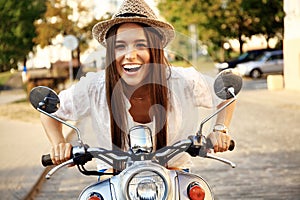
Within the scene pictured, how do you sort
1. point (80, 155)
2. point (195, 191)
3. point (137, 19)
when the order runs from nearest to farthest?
point (195, 191) < point (80, 155) < point (137, 19)

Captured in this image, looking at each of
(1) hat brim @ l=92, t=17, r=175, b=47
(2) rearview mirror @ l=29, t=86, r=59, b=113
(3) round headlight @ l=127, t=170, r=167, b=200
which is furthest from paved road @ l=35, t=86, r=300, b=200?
(3) round headlight @ l=127, t=170, r=167, b=200

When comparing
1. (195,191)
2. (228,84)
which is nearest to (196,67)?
(228,84)

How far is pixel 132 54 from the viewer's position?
2.96 meters

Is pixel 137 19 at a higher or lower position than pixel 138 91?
higher

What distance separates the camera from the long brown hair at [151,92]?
2.97 meters

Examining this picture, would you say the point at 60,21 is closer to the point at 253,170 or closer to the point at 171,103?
the point at 253,170

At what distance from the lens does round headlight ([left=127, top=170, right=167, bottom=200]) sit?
2.52m

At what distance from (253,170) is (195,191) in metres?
6.37

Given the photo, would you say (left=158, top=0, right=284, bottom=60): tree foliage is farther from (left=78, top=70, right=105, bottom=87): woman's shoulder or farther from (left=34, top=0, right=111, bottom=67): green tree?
(left=78, top=70, right=105, bottom=87): woman's shoulder

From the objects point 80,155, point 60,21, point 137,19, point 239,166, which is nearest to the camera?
point 80,155

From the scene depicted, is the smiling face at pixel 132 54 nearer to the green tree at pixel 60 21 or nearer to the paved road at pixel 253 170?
the paved road at pixel 253 170

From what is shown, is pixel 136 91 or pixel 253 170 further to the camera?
pixel 253 170

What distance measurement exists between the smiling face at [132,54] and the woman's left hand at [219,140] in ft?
1.30

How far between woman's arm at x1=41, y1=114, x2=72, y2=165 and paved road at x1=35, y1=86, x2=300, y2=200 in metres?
4.13
